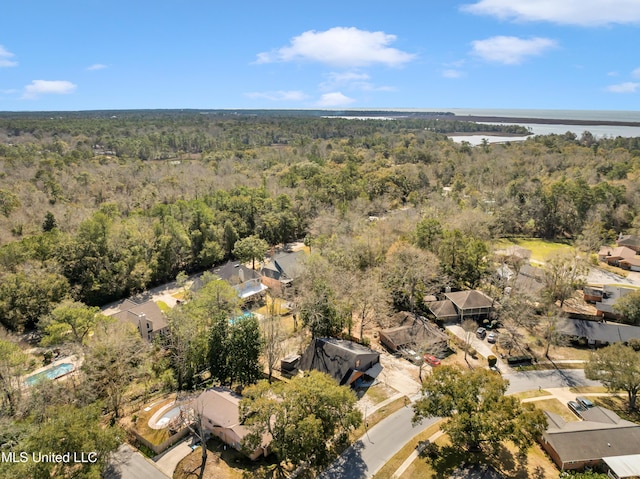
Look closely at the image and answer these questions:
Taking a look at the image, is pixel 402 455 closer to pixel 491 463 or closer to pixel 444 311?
pixel 491 463

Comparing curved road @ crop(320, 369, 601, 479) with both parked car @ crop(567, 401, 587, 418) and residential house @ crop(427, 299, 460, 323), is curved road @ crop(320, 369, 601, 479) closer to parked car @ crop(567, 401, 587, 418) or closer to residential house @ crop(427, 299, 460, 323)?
parked car @ crop(567, 401, 587, 418)

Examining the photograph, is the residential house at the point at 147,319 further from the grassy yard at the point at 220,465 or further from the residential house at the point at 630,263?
the residential house at the point at 630,263

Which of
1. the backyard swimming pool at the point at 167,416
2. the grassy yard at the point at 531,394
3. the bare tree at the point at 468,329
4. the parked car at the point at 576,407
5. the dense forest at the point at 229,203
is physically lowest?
the grassy yard at the point at 531,394

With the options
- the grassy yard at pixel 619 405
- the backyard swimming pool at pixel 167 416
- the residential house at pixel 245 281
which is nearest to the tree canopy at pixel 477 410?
the grassy yard at pixel 619 405

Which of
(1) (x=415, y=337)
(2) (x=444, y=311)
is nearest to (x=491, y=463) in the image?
(1) (x=415, y=337)

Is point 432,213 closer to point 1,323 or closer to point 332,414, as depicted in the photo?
point 332,414

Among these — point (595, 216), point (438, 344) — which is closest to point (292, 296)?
point (438, 344)
